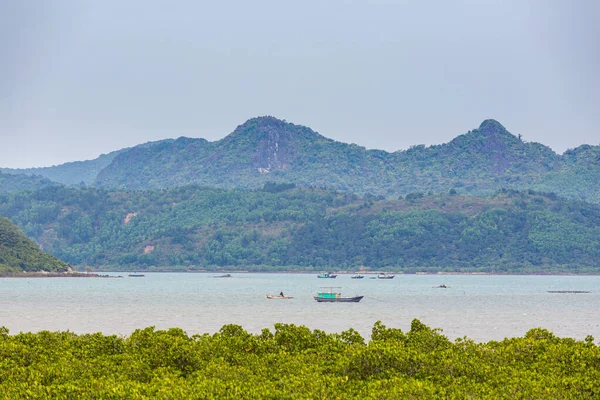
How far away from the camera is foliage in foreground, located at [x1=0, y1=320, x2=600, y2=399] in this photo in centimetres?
2422

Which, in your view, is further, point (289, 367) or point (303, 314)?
point (303, 314)

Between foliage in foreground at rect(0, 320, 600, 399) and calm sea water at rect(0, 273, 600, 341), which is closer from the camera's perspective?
foliage in foreground at rect(0, 320, 600, 399)

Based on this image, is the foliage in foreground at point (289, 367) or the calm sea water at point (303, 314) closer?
the foliage in foreground at point (289, 367)

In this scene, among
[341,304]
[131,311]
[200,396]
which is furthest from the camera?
[341,304]

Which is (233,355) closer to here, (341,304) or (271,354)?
(271,354)

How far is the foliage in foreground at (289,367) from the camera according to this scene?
24219 mm

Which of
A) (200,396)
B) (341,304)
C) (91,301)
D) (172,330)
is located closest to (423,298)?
(341,304)

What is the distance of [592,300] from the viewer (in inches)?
5901

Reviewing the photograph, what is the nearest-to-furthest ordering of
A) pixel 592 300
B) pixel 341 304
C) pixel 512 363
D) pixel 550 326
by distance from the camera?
1. pixel 512 363
2. pixel 550 326
3. pixel 341 304
4. pixel 592 300

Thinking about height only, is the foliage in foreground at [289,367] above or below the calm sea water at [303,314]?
above

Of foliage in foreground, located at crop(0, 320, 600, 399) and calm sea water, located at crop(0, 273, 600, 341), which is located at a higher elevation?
foliage in foreground, located at crop(0, 320, 600, 399)

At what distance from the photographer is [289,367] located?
2816 cm

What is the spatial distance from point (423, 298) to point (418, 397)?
13304cm

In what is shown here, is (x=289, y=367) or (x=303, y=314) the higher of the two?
(x=289, y=367)
